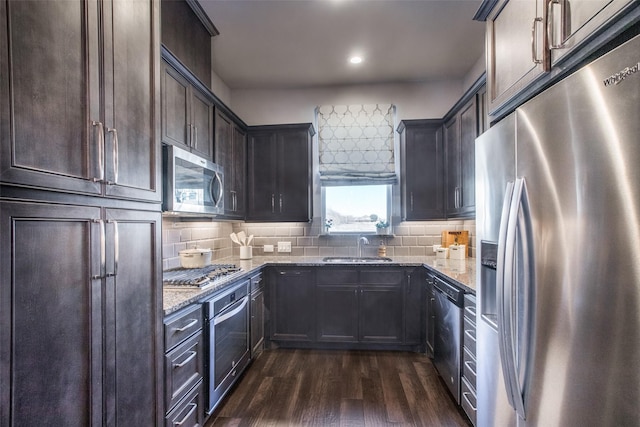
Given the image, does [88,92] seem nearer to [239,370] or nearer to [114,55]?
[114,55]

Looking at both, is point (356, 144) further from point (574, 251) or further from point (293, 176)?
point (574, 251)

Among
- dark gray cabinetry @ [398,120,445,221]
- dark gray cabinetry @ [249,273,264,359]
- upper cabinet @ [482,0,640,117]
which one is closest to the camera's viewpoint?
upper cabinet @ [482,0,640,117]

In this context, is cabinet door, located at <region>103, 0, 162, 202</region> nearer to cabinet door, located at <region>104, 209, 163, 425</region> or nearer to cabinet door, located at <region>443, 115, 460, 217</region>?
Answer: cabinet door, located at <region>104, 209, 163, 425</region>

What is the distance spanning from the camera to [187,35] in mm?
2391

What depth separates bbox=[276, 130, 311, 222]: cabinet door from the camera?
3.50 metres

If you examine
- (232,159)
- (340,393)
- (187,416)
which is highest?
(232,159)

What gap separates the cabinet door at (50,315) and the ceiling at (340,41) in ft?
7.21

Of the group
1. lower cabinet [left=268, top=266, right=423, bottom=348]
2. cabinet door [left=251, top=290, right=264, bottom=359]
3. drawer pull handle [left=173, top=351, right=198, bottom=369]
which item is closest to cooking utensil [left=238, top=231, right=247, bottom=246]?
lower cabinet [left=268, top=266, right=423, bottom=348]

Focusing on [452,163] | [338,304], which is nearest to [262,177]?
[338,304]

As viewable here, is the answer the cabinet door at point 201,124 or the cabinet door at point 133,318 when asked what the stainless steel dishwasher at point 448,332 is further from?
the cabinet door at point 201,124

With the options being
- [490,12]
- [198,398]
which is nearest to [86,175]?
[198,398]

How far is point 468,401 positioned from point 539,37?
209cm

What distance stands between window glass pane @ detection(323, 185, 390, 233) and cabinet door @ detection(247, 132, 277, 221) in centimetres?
73

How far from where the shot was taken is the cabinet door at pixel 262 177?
354 cm
